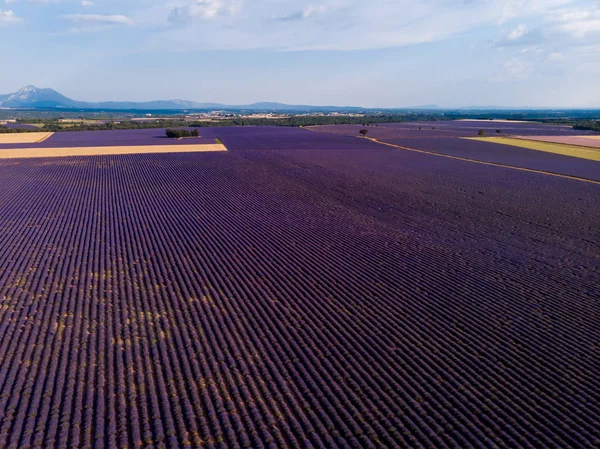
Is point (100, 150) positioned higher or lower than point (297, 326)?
higher

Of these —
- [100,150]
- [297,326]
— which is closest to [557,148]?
[100,150]

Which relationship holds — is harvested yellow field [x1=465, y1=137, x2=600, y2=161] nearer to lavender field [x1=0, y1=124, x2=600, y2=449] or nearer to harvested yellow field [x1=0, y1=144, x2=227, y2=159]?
lavender field [x1=0, y1=124, x2=600, y2=449]

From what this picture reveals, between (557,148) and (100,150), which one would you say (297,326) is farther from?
(557,148)

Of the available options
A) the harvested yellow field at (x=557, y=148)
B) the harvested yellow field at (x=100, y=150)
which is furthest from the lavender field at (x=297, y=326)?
the harvested yellow field at (x=557, y=148)

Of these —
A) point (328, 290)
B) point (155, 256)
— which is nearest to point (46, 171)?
point (155, 256)

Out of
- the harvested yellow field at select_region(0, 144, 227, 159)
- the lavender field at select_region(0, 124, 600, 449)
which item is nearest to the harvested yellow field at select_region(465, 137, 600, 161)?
the lavender field at select_region(0, 124, 600, 449)

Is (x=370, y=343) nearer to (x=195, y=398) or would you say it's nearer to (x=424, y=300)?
(x=424, y=300)

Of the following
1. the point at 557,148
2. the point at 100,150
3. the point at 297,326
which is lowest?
the point at 297,326
